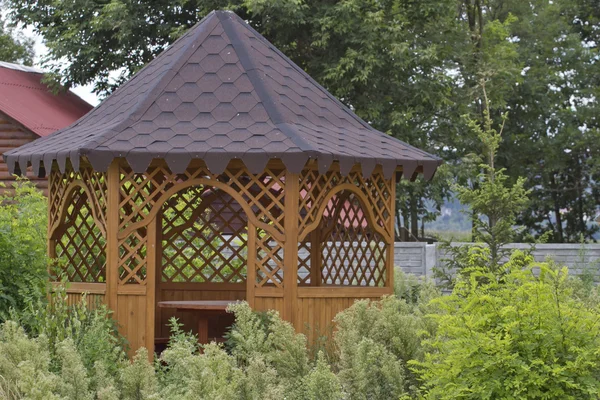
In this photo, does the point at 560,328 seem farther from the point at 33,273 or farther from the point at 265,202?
the point at 265,202

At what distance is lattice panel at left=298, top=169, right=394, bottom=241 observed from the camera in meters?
10.7

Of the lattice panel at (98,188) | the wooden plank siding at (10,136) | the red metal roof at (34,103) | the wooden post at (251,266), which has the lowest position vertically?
the wooden post at (251,266)

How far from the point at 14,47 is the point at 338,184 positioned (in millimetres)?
31924

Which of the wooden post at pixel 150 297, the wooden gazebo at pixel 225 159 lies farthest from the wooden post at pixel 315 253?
the wooden post at pixel 150 297

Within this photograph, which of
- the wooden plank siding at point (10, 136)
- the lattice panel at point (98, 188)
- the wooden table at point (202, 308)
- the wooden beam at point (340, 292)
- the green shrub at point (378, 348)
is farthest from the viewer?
the wooden plank siding at point (10, 136)

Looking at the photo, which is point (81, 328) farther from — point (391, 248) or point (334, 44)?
point (334, 44)

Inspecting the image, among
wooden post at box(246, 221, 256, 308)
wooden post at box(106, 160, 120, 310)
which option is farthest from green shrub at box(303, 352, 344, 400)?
wooden post at box(106, 160, 120, 310)

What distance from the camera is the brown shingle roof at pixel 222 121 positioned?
10.1 meters

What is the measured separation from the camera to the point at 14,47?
4044cm

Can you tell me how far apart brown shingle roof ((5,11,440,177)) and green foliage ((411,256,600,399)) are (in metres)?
3.64

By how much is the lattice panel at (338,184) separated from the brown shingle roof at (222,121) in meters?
0.36

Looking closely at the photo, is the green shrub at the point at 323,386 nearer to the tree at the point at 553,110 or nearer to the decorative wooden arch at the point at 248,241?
the decorative wooden arch at the point at 248,241

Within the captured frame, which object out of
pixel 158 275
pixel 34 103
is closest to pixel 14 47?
pixel 34 103

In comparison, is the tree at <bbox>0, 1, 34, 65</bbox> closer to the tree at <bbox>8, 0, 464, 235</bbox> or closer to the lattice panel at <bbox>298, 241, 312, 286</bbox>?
the tree at <bbox>8, 0, 464, 235</bbox>
